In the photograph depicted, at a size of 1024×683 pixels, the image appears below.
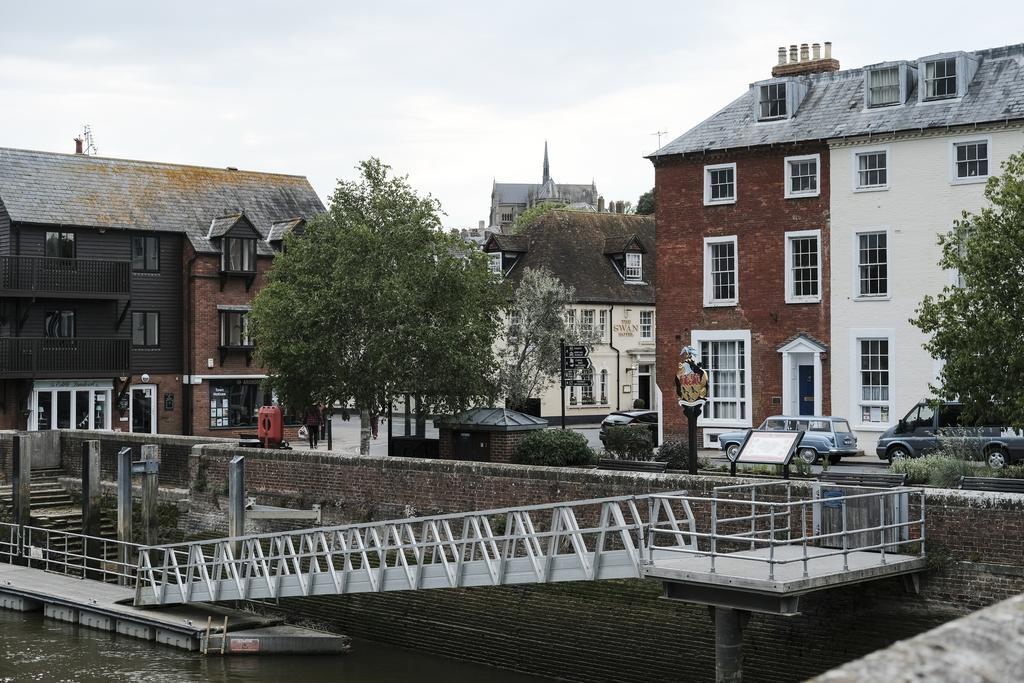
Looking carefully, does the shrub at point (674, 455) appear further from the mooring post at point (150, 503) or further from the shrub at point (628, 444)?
the mooring post at point (150, 503)

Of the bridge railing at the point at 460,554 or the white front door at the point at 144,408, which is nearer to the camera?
the bridge railing at the point at 460,554

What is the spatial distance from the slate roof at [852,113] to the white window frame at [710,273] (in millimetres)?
2583

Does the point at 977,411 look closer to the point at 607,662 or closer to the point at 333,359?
the point at 607,662

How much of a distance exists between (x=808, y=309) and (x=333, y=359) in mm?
12799

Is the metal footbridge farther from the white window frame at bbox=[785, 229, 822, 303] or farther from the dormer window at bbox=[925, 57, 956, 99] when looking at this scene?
the dormer window at bbox=[925, 57, 956, 99]

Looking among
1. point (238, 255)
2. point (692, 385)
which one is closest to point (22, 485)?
point (238, 255)

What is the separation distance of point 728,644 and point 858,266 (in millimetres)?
21187

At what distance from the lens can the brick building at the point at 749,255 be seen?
114 feet

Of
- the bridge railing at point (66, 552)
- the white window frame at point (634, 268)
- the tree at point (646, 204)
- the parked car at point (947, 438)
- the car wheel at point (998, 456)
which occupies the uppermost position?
the tree at point (646, 204)

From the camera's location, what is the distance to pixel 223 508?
27359 millimetres

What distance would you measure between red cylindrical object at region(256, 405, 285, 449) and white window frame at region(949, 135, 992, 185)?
17.6 metres

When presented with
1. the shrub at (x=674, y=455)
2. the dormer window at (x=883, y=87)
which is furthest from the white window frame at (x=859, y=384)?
the shrub at (x=674, y=455)

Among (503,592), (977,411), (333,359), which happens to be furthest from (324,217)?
(977,411)

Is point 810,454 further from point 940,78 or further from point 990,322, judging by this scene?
point 940,78
